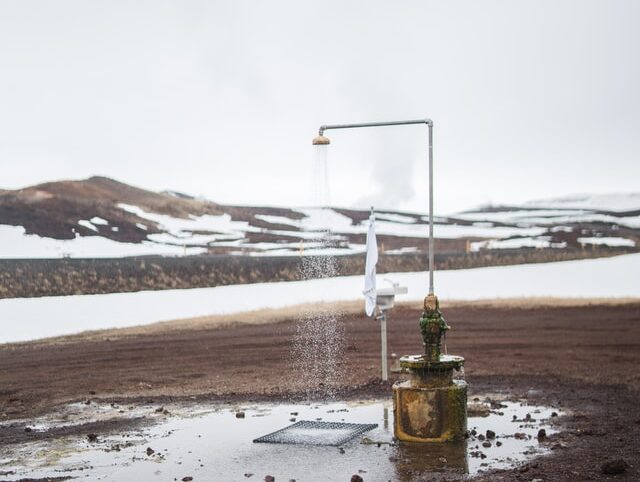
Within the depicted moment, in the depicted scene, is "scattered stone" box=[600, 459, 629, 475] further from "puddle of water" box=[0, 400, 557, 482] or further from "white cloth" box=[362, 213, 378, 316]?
"white cloth" box=[362, 213, 378, 316]

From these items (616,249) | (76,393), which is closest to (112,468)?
(76,393)

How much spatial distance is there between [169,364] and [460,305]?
47.1 ft

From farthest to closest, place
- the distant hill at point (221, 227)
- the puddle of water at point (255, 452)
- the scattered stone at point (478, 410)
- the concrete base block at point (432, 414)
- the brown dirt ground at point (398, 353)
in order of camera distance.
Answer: the distant hill at point (221, 227) → the scattered stone at point (478, 410) → the brown dirt ground at point (398, 353) → the concrete base block at point (432, 414) → the puddle of water at point (255, 452)

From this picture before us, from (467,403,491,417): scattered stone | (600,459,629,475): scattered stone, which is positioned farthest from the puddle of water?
(600,459,629,475): scattered stone

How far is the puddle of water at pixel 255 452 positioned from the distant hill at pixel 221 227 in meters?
28.4

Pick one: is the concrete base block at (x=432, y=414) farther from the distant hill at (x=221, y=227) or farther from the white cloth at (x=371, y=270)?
the distant hill at (x=221, y=227)

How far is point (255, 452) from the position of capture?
426 inches

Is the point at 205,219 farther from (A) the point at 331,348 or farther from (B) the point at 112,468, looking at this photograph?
(B) the point at 112,468

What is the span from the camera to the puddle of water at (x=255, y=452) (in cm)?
978

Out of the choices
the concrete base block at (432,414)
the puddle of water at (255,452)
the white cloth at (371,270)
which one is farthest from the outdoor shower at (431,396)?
the white cloth at (371,270)

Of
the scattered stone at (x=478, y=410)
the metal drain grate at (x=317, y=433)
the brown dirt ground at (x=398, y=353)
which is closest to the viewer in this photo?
the metal drain grate at (x=317, y=433)

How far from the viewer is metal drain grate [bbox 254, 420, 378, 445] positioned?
1130cm

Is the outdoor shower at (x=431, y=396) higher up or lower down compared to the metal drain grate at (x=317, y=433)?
higher up

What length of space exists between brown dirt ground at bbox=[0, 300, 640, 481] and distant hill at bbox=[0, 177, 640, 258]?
1729 cm
